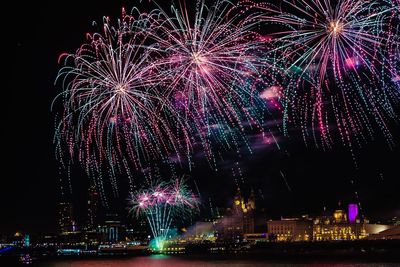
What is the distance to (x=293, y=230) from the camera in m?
139

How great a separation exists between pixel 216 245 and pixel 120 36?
105 meters

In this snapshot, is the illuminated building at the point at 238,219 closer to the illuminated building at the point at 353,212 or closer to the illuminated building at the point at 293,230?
the illuminated building at the point at 293,230

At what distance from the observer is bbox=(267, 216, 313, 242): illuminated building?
138625mm

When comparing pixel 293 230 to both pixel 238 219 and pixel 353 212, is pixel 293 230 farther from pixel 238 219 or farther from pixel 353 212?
pixel 238 219

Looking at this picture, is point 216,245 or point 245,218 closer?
point 216,245

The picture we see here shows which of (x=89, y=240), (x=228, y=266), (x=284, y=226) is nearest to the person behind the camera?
(x=228, y=266)

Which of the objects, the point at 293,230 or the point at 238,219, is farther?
the point at 238,219

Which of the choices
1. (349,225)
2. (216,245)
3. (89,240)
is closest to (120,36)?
(216,245)

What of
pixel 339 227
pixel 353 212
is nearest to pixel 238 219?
pixel 339 227

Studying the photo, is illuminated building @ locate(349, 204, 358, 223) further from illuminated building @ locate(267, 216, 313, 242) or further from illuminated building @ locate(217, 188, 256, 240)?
illuminated building @ locate(217, 188, 256, 240)

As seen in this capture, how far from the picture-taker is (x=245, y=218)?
14975cm

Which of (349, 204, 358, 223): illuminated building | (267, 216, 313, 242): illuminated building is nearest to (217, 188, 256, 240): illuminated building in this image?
(267, 216, 313, 242): illuminated building

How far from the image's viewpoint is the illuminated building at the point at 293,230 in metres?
139

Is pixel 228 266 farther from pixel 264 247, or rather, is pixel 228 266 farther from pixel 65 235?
pixel 65 235
